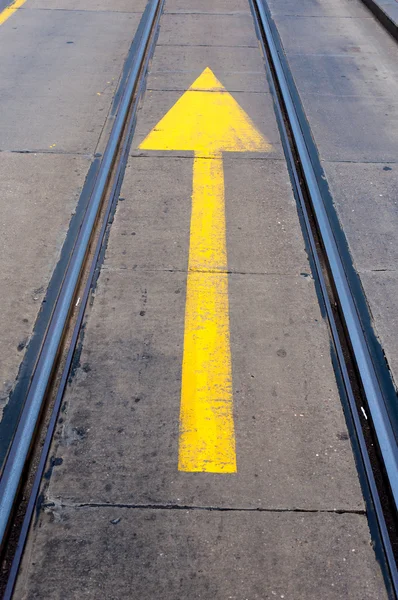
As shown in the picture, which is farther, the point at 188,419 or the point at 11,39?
the point at 11,39

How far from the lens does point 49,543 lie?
2652mm

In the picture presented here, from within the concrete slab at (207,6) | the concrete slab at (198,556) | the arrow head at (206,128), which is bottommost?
the concrete slab at (198,556)

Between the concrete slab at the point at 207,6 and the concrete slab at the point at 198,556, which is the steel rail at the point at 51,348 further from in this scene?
the concrete slab at the point at 207,6

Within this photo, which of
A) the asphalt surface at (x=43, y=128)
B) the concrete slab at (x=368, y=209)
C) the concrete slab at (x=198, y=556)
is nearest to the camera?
the concrete slab at (x=198, y=556)

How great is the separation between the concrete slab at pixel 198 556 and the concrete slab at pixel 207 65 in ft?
17.0

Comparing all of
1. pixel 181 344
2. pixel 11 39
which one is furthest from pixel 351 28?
pixel 181 344

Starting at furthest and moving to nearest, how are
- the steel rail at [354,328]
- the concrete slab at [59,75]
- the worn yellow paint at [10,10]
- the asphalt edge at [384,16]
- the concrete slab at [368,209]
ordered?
the worn yellow paint at [10,10] → the asphalt edge at [384,16] → the concrete slab at [59,75] → the concrete slab at [368,209] → the steel rail at [354,328]

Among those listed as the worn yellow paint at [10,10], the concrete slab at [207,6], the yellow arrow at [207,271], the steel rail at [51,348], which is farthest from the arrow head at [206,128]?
the worn yellow paint at [10,10]

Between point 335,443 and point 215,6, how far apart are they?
845 centimetres

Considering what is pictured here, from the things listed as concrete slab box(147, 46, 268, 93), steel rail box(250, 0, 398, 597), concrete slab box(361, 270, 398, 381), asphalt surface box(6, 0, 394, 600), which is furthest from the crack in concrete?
concrete slab box(147, 46, 268, 93)

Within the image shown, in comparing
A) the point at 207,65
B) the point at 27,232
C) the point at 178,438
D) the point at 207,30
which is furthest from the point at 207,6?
the point at 178,438

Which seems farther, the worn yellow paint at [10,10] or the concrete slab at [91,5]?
the concrete slab at [91,5]

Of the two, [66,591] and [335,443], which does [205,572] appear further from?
[335,443]

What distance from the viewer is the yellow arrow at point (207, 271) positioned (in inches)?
123
